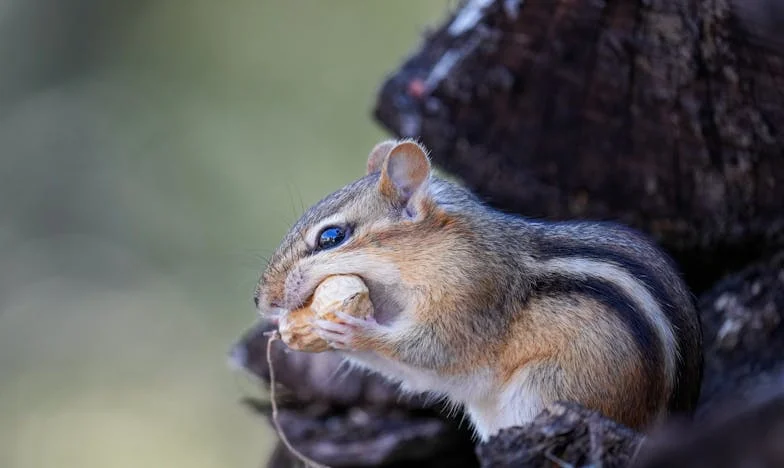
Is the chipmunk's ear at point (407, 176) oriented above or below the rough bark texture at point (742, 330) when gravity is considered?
above

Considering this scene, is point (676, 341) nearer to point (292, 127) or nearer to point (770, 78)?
point (770, 78)

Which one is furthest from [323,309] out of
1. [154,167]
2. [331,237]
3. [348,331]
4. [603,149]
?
[154,167]

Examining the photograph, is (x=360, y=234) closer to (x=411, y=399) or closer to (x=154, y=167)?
(x=411, y=399)

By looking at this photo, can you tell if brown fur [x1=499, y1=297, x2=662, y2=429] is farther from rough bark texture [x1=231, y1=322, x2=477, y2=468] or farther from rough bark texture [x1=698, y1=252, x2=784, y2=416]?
rough bark texture [x1=231, y1=322, x2=477, y2=468]

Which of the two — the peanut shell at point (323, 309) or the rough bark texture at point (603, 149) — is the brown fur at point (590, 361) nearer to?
the rough bark texture at point (603, 149)

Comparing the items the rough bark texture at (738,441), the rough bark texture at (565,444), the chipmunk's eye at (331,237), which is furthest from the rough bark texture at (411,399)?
the rough bark texture at (738,441)

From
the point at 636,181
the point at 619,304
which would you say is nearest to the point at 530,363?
the point at 619,304

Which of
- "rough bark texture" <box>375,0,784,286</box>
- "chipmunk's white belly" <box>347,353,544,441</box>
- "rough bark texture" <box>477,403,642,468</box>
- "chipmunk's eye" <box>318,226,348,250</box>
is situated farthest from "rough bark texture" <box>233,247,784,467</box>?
"chipmunk's eye" <box>318,226,348,250</box>
